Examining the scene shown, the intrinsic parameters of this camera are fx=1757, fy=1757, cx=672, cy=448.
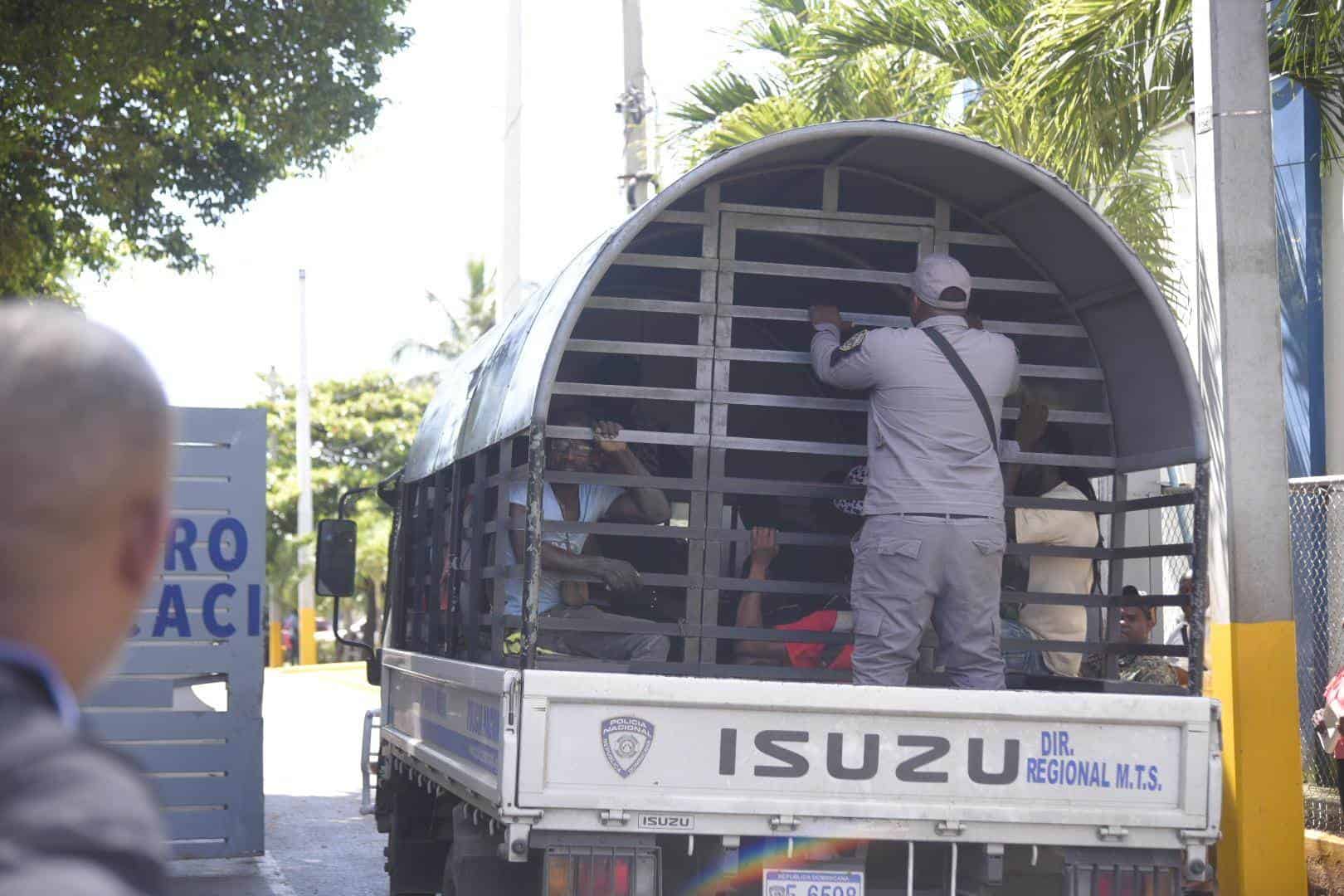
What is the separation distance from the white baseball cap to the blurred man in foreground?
4.82m

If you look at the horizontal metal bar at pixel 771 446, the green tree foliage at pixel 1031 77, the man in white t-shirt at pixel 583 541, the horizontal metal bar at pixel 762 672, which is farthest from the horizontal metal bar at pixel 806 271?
the green tree foliage at pixel 1031 77

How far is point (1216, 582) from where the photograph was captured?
303 inches

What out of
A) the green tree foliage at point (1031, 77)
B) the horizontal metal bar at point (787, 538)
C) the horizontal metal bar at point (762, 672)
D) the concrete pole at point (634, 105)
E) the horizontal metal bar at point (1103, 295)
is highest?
the concrete pole at point (634, 105)

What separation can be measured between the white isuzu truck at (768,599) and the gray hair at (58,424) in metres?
3.62

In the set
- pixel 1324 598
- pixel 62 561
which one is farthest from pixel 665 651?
pixel 1324 598

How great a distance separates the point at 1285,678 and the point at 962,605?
Answer: 2.49m

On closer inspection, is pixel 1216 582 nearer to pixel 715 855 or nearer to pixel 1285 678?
pixel 1285 678

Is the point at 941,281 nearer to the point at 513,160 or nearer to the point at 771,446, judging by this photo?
the point at 771,446

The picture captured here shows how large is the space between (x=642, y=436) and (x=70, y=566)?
4.74 m

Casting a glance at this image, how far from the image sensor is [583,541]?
6539mm

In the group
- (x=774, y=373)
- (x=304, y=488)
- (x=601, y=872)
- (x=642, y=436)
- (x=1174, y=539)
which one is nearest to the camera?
(x=601, y=872)

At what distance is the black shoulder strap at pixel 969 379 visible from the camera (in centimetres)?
589

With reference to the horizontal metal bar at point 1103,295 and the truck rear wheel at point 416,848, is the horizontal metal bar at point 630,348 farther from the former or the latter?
the truck rear wheel at point 416,848

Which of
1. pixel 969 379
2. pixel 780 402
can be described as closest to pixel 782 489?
pixel 780 402
